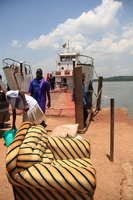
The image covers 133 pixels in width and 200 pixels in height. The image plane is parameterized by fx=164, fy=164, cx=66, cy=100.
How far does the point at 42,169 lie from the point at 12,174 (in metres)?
0.27

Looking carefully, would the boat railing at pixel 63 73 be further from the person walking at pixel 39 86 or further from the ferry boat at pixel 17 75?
the person walking at pixel 39 86

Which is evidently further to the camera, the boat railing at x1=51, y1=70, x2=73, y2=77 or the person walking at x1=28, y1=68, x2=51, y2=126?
the boat railing at x1=51, y1=70, x2=73, y2=77

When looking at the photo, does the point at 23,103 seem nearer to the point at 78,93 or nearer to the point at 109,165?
the point at 78,93

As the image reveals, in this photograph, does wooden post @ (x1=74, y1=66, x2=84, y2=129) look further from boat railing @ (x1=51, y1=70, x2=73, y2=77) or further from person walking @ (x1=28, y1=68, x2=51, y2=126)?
boat railing @ (x1=51, y1=70, x2=73, y2=77)

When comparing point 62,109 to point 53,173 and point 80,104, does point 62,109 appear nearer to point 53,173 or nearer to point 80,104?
point 80,104

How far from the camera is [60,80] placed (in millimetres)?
19188

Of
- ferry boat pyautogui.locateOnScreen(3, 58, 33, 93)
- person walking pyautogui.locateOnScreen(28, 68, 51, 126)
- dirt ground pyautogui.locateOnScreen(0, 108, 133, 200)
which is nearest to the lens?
dirt ground pyautogui.locateOnScreen(0, 108, 133, 200)

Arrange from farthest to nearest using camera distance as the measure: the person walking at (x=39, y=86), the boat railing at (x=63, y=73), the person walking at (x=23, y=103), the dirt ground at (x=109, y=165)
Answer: the boat railing at (x=63, y=73) < the person walking at (x=39, y=86) < the person walking at (x=23, y=103) < the dirt ground at (x=109, y=165)

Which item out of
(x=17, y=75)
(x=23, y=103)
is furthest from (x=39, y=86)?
(x=17, y=75)

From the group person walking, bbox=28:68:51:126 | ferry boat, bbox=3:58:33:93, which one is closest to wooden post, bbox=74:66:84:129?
person walking, bbox=28:68:51:126

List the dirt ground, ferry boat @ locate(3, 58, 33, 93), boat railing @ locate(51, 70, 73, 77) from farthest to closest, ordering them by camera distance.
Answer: boat railing @ locate(51, 70, 73, 77), ferry boat @ locate(3, 58, 33, 93), the dirt ground

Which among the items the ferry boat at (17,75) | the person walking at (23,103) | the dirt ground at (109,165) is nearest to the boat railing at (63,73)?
the ferry boat at (17,75)

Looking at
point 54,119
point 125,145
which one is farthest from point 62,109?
point 125,145

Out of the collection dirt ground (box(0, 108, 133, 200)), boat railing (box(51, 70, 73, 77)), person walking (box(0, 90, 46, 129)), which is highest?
boat railing (box(51, 70, 73, 77))
